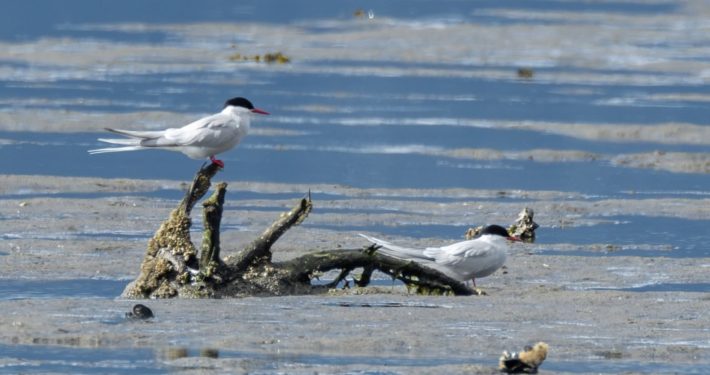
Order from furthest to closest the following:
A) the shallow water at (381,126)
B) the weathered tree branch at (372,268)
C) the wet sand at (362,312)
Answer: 1. the shallow water at (381,126)
2. the weathered tree branch at (372,268)
3. the wet sand at (362,312)

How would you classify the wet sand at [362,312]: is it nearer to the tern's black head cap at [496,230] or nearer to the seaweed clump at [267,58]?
the tern's black head cap at [496,230]

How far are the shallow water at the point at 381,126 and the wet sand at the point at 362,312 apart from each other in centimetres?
6

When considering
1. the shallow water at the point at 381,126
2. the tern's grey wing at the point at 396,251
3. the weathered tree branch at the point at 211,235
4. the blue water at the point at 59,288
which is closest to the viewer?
the weathered tree branch at the point at 211,235

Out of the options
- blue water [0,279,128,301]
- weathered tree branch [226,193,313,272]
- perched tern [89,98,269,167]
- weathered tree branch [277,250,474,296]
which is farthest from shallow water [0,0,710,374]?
perched tern [89,98,269,167]

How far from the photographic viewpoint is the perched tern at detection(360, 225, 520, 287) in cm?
1309

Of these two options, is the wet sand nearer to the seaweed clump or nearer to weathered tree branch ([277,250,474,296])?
weathered tree branch ([277,250,474,296])

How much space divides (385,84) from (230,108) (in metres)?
16.3

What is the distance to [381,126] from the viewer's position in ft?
82.6

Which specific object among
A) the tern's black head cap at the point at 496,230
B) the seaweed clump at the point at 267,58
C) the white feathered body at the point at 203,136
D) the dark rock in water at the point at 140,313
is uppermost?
the seaweed clump at the point at 267,58

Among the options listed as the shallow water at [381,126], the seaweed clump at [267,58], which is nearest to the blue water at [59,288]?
the shallow water at [381,126]

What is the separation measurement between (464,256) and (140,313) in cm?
289

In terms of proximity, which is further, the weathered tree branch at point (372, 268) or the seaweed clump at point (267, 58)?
the seaweed clump at point (267, 58)

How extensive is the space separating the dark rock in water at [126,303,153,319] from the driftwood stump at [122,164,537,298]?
107 cm

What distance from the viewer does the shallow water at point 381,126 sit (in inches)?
595
